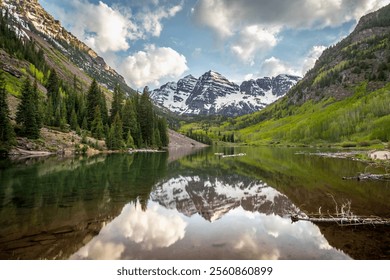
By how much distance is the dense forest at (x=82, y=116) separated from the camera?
69.8 metres

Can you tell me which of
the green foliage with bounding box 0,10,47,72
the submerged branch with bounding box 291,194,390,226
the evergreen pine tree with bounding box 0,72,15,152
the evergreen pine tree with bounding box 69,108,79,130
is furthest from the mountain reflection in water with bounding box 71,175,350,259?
the green foliage with bounding box 0,10,47,72

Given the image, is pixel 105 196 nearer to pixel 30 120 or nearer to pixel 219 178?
pixel 219 178

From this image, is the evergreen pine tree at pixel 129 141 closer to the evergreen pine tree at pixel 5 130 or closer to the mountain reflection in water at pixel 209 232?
the evergreen pine tree at pixel 5 130

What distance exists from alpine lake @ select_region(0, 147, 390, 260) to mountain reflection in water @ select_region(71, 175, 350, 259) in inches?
2.1

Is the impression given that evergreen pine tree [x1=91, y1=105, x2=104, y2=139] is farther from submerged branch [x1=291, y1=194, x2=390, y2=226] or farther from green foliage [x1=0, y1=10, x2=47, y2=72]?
submerged branch [x1=291, y1=194, x2=390, y2=226]

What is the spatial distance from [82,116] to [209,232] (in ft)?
323

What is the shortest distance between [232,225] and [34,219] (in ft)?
41.5

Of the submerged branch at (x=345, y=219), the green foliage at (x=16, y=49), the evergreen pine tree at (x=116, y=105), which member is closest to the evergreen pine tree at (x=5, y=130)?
the evergreen pine tree at (x=116, y=105)

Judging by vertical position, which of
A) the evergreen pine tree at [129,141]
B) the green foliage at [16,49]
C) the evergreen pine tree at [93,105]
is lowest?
the evergreen pine tree at [129,141]

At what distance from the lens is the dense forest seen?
69.8 metres

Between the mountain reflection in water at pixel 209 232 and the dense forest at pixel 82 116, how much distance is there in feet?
184

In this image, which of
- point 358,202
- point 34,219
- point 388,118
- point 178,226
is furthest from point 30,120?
point 388,118

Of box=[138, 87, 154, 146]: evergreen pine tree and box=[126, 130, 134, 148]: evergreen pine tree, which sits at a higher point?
box=[138, 87, 154, 146]: evergreen pine tree
